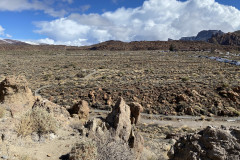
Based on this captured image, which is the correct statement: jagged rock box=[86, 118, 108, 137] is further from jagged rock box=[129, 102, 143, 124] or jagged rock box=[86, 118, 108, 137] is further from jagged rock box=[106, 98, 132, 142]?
jagged rock box=[129, 102, 143, 124]

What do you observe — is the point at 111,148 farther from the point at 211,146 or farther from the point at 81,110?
the point at 81,110

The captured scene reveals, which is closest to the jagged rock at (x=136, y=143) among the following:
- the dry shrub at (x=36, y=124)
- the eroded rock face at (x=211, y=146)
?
the eroded rock face at (x=211, y=146)

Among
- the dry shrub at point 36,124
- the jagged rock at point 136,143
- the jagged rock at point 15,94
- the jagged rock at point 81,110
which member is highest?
the jagged rock at point 15,94

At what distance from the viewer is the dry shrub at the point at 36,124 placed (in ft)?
19.1

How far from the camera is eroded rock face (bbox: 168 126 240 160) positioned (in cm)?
430

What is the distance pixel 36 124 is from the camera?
6.11 m

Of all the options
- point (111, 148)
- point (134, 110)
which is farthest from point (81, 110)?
point (111, 148)

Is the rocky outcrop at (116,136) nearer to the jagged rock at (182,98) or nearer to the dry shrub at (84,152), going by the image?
the dry shrub at (84,152)

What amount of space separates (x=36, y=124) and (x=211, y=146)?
5325 millimetres

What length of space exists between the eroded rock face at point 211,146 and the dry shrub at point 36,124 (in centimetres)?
403

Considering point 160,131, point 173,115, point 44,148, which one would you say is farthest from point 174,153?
point 173,115

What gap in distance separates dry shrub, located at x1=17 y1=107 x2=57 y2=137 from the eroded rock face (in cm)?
403

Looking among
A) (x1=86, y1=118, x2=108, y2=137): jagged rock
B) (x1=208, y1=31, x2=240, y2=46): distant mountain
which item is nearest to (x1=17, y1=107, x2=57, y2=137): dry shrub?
(x1=86, y1=118, x2=108, y2=137): jagged rock

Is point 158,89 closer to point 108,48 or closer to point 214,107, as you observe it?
point 214,107
